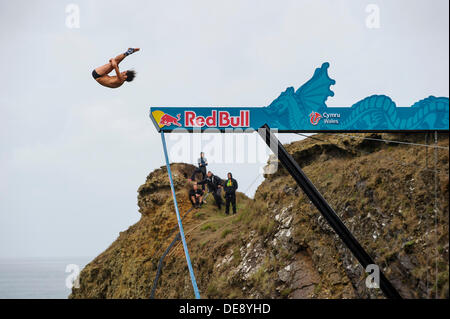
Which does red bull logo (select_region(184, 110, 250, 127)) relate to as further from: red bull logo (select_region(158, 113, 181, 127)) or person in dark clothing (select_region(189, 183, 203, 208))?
person in dark clothing (select_region(189, 183, 203, 208))

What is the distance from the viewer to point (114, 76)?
11.5m

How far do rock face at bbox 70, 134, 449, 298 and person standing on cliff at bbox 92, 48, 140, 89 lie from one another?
768 cm

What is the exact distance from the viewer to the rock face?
1070 cm

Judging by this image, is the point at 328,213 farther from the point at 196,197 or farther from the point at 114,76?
the point at 196,197

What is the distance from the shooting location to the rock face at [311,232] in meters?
10.7

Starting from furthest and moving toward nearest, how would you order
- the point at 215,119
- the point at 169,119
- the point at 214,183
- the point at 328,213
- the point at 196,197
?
the point at 196,197 < the point at 214,183 < the point at 169,119 < the point at 215,119 < the point at 328,213

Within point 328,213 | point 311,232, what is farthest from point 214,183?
point 328,213

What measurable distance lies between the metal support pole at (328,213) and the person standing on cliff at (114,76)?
398cm

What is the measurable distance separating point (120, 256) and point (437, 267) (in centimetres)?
1808

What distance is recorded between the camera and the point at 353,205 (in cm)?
1365

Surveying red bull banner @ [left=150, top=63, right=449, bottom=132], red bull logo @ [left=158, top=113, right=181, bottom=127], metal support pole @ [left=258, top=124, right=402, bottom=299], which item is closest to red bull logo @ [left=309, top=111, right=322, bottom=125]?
red bull banner @ [left=150, top=63, right=449, bottom=132]

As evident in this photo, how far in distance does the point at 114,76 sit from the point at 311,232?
8.25 m
